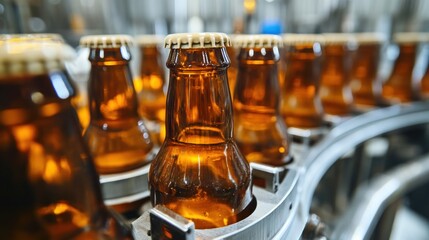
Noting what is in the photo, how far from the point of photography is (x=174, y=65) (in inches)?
10.6

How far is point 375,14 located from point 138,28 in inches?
47.0

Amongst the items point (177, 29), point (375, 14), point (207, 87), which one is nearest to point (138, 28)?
point (177, 29)

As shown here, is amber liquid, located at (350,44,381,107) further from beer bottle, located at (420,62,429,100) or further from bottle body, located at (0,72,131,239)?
bottle body, located at (0,72,131,239)

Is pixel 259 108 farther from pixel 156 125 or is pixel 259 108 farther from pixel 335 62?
pixel 335 62

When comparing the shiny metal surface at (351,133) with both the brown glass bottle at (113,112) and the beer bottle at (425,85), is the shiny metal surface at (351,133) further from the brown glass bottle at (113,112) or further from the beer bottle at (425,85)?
the brown glass bottle at (113,112)

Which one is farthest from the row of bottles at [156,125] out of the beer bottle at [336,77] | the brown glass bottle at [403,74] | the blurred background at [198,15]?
the blurred background at [198,15]

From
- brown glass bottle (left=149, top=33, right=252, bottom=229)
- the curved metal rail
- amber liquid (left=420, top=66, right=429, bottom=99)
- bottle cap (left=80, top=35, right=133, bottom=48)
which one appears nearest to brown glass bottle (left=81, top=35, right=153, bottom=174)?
bottle cap (left=80, top=35, right=133, bottom=48)

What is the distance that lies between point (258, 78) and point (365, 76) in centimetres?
57

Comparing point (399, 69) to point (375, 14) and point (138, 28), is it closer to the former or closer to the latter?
point (375, 14)

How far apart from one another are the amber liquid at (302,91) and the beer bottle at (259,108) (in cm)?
16

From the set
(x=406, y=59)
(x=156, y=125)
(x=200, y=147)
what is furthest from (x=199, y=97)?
(x=406, y=59)

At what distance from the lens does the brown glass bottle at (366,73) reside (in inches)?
32.2

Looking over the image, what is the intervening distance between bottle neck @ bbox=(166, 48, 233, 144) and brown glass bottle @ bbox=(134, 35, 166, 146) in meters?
0.29

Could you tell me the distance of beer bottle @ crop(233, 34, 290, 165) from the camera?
0.39 meters
